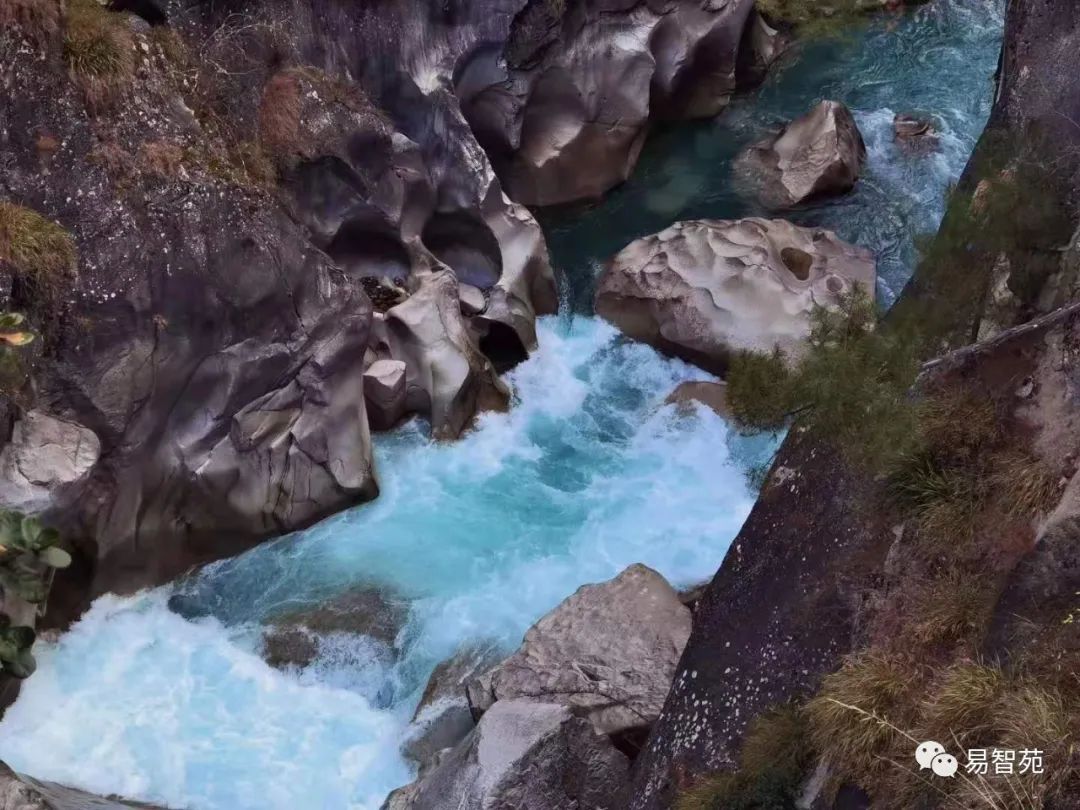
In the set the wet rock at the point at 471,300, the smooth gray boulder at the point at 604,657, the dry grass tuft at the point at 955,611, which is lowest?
the smooth gray boulder at the point at 604,657

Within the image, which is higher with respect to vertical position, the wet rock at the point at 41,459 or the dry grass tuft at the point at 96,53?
the dry grass tuft at the point at 96,53

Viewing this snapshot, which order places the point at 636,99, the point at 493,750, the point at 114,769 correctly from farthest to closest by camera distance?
the point at 636,99, the point at 114,769, the point at 493,750

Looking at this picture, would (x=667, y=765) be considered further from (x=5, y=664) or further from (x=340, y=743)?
(x=5, y=664)

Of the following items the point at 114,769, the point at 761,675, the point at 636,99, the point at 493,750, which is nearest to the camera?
the point at 761,675

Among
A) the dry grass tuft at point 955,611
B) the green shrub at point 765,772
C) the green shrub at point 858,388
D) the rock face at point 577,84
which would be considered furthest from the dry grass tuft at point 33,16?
the dry grass tuft at point 955,611

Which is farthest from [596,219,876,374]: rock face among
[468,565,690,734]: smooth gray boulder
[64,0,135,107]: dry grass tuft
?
[64,0,135,107]: dry grass tuft

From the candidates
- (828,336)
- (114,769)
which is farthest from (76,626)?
(828,336)

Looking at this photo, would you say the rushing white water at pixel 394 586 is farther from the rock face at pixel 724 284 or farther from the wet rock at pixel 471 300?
→ the wet rock at pixel 471 300
